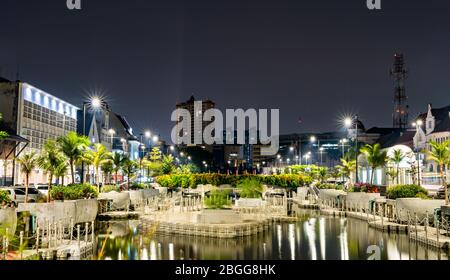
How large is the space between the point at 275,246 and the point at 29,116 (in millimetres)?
47008

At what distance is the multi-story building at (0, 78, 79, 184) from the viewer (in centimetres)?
5072

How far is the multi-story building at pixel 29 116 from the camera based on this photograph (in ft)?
166

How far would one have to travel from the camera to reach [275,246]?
16.6 m

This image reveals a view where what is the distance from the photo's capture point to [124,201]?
29.8 meters

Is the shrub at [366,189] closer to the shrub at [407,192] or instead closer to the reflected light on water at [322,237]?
the reflected light on water at [322,237]

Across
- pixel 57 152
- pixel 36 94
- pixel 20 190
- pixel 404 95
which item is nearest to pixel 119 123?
pixel 36 94

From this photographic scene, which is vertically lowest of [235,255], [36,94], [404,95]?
[235,255]

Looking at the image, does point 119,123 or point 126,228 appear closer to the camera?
point 126,228

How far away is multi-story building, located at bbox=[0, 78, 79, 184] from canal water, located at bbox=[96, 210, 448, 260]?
32.8 meters

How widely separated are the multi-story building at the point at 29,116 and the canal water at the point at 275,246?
3279 centimetres

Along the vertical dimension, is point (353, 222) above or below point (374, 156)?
below
